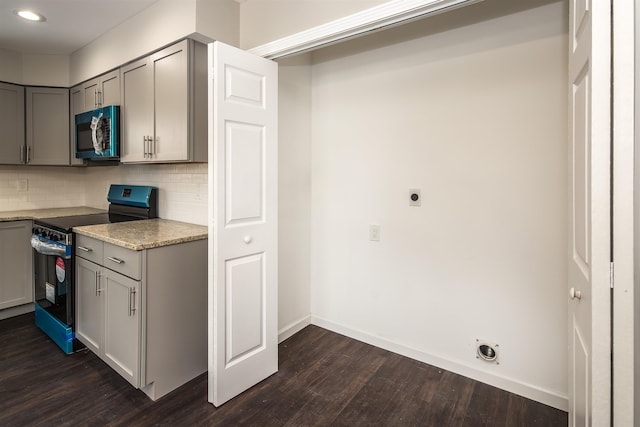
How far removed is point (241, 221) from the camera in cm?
199

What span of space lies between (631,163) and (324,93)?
2247 mm

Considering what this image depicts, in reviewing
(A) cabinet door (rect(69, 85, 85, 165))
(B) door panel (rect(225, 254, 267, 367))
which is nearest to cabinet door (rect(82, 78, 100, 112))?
(A) cabinet door (rect(69, 85, 85, 165))

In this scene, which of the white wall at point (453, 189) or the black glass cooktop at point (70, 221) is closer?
the white wall at point (453, 189)

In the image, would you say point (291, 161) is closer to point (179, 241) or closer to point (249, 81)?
point (249, 81)

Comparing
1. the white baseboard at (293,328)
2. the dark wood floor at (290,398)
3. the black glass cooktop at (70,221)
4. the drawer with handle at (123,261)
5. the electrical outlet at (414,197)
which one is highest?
the electrical outlet at (414,197)

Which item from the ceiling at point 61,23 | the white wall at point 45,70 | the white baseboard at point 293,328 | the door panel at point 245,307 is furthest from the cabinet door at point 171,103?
the white wall at point 45,70

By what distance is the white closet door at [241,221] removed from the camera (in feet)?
6.08

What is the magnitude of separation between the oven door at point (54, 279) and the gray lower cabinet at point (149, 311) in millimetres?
186

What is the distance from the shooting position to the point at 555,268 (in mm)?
1888

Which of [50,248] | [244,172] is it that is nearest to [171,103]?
[244,172]

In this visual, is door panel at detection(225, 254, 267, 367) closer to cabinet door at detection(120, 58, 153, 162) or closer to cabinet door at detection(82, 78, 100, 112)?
cabinet door at detection(120, 58, 153, 162)

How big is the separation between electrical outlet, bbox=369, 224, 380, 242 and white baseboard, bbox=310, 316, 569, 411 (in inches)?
29.6

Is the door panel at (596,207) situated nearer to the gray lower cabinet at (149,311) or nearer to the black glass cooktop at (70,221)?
the gray lower cabinet at (149,311)

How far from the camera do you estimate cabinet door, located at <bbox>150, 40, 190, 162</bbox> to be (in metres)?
2.26
